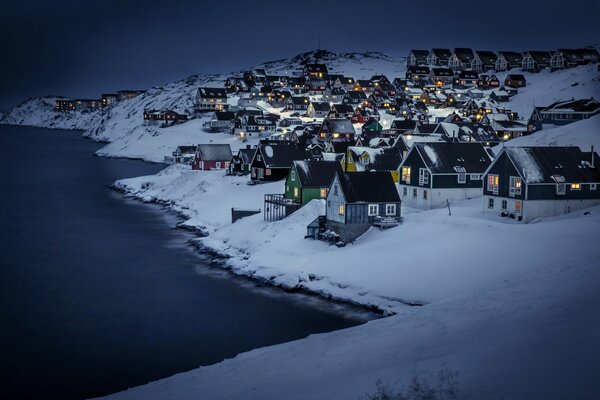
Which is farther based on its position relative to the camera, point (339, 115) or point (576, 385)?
point (339, 115)

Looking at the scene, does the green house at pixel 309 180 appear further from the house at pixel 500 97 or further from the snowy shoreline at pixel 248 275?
the house at pixel 500 97

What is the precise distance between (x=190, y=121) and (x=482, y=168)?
114m

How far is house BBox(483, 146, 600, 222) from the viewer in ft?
141

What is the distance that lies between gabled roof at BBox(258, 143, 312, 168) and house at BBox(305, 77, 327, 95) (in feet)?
341

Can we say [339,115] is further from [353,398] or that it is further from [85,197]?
[353,398]

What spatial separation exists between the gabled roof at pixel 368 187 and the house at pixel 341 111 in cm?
8471

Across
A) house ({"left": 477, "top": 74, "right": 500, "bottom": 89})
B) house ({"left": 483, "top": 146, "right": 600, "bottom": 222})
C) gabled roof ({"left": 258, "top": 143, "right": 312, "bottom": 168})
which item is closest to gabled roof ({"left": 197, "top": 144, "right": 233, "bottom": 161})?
gabled roof ({"left": 258, "top": 143, "right": 312, "bottom": 168})

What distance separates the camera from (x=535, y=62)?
534 ft

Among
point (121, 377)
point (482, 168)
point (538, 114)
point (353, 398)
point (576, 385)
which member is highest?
point (538, 114)

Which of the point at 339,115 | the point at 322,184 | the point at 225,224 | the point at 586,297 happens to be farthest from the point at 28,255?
the point at 339,115

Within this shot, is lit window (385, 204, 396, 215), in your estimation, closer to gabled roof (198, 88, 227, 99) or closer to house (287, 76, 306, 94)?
gabled roof (198, 88, 227, 99)

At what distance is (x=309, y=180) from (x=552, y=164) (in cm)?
1938

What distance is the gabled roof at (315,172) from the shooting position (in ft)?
176

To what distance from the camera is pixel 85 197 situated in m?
83.2
